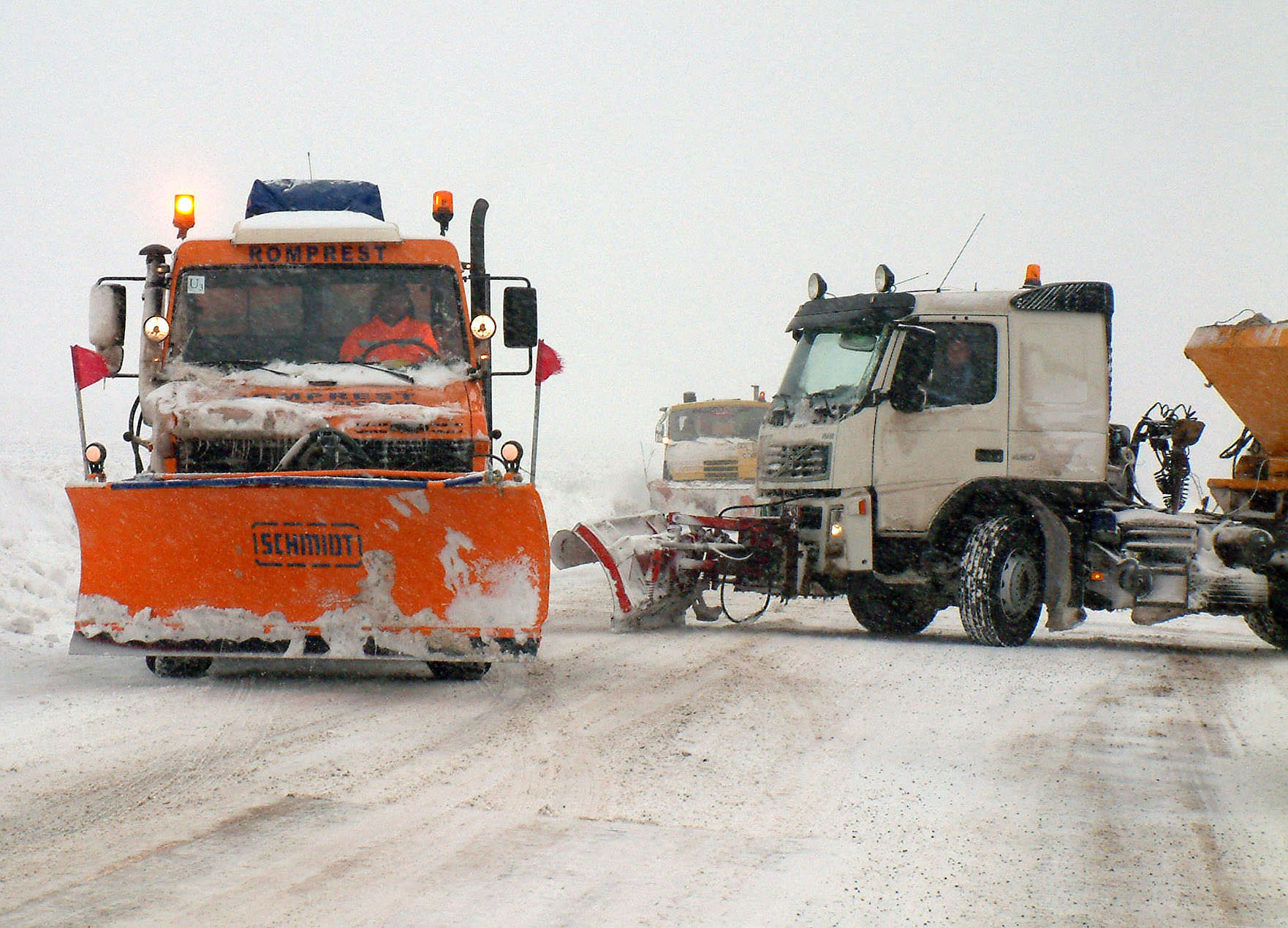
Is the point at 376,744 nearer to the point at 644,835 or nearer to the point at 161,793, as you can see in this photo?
the point at 161,793

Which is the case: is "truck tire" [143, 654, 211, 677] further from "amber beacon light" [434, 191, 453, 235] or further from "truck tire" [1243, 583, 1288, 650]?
"truck tire" [1243, 583, 1288, 650]

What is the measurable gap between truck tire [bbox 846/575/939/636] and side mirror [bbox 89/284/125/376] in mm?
5596

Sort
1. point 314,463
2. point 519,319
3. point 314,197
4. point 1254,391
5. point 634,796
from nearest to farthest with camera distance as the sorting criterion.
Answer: point 634,796 → point 314,463 → point 519,319 → point 314,197 → point 1254,391

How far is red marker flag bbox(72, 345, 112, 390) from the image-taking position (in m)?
8.10

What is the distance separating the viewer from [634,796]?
479cm

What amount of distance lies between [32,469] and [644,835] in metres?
19.4

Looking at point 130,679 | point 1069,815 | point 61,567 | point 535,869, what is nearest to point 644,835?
point 535,869

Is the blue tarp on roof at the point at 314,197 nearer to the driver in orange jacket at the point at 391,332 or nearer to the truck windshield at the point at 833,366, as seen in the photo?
the driver in orange jacket at the point at 391,332

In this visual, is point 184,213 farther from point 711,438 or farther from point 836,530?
point 711,438

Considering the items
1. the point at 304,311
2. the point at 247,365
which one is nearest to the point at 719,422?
the point at 304,311

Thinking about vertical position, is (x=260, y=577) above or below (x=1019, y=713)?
above

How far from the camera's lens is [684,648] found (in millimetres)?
9086

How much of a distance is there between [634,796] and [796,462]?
5673 mm

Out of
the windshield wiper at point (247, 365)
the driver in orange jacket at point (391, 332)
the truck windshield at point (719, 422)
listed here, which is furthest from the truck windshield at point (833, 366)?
the truck windshield at point (719, 422)
